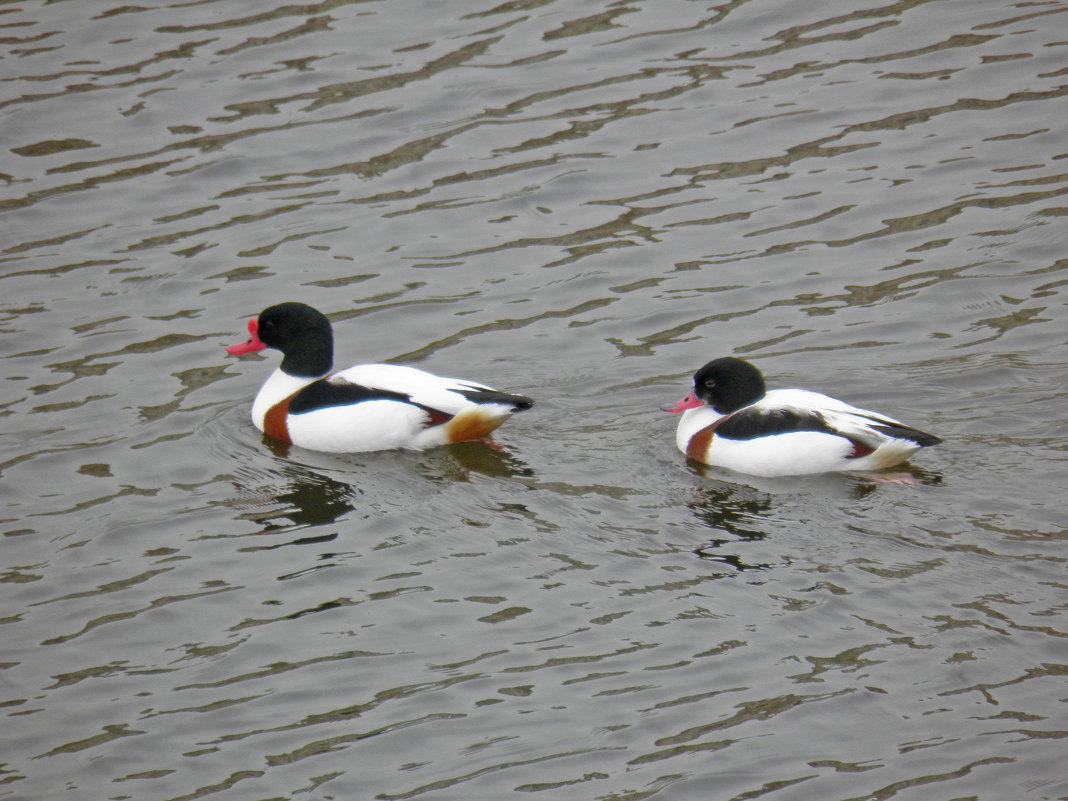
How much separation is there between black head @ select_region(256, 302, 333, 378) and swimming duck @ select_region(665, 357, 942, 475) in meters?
2.48

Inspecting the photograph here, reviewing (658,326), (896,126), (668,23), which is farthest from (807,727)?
(668,23)

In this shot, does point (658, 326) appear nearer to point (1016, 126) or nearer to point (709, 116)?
point (709, 116)

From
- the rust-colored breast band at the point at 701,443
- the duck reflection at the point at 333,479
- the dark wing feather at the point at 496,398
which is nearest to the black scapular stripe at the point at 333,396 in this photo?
the duck reflection at the point at 333,479

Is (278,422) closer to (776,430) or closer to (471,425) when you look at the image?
(471,425)

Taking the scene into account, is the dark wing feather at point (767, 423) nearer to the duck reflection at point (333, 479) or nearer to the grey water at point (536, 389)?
the grey water at point (536, 389)

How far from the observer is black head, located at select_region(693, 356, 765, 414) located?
9148mm

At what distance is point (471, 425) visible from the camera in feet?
30.8

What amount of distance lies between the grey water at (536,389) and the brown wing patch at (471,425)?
93 millimetres

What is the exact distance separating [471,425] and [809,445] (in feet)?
7.08

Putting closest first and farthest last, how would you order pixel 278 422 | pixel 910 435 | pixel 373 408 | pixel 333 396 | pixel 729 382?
pixel 910 435, pixel 729 382, pixel 373 408, pixel 333 396, pixel 278 422

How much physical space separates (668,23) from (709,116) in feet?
5.78

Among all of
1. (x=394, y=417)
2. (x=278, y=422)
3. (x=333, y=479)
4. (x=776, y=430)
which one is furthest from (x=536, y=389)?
(x=776, y=430)

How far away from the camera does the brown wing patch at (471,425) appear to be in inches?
365

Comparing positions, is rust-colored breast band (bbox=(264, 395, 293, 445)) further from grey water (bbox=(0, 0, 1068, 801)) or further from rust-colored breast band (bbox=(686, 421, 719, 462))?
rust-colored breast band (bbox=(686, 421, 719, 462))
